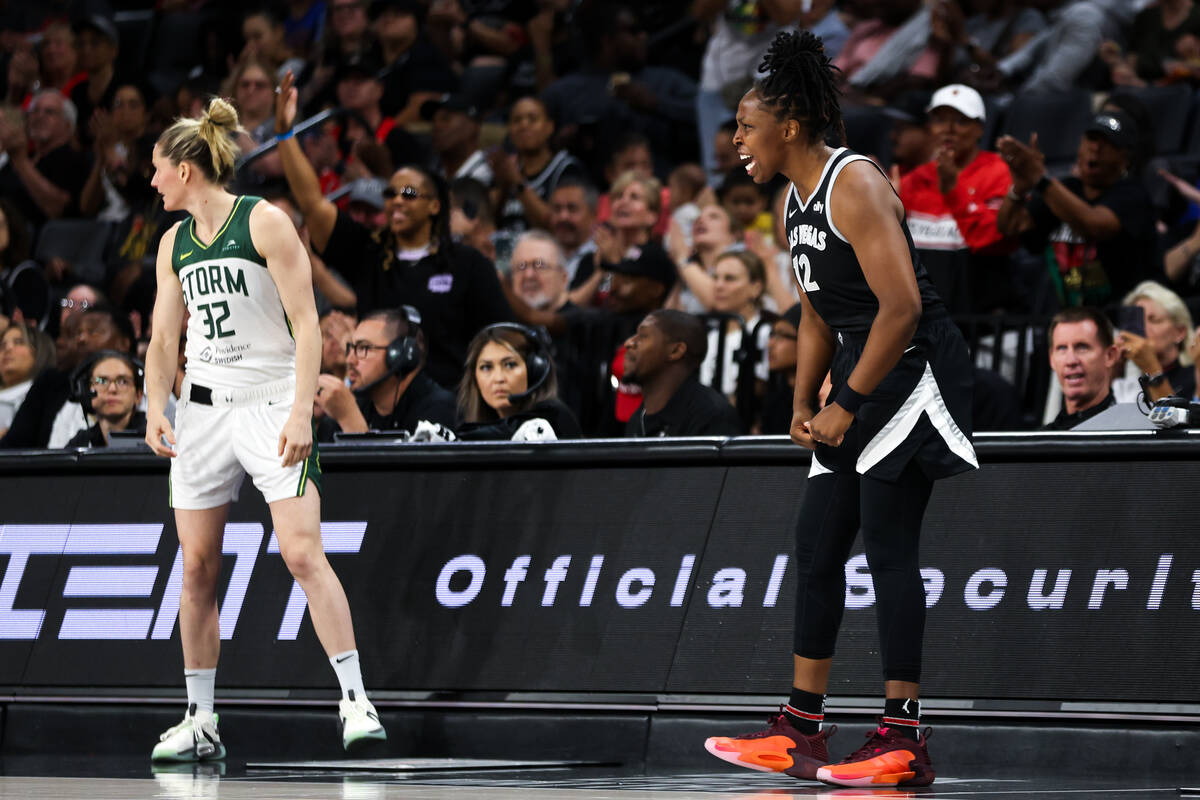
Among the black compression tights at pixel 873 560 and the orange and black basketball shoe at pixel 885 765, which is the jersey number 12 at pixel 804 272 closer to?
the black compression tights at pixel 873 560

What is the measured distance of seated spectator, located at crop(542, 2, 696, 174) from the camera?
12.1 meters

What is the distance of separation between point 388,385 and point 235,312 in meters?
1.89

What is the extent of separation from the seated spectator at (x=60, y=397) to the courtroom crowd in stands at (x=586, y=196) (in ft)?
0.06

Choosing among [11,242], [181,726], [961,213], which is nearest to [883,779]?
[181,726]

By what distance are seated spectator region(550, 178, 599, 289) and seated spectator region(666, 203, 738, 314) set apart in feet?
3.43

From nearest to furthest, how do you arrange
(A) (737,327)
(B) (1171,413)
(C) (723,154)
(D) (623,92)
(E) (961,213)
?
(B) (1171,413) < (E) (961,213) < (A) (737,327) < (C) (723,154) < (D) (623,92)

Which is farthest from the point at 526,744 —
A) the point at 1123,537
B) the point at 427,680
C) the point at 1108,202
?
the point at 1108,202

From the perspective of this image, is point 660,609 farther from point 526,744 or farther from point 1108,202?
point 1108,202

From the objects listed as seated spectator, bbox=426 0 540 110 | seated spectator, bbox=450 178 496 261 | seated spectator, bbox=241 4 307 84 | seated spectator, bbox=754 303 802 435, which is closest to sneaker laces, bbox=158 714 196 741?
seated spectator, bbox=754 303 802 435

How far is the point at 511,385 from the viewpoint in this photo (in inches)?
274

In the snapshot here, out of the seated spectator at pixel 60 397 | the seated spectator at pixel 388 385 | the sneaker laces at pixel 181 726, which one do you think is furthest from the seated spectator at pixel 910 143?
the sneaker laces at pixel 181 726

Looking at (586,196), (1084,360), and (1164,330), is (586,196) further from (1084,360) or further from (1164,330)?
(1084,360)

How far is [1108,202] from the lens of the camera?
8.14 metres

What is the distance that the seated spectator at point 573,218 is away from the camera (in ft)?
34.5
